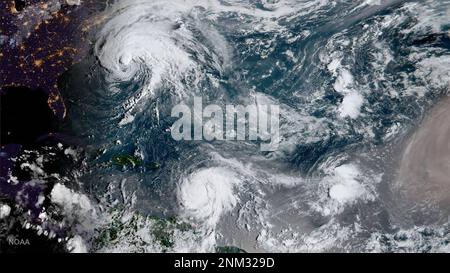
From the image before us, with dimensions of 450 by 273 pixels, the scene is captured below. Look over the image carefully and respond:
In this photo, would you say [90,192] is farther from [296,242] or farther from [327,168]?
[327,168]

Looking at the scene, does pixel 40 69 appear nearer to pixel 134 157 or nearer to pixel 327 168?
pixel 134 157

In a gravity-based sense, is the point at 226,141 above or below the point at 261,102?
below

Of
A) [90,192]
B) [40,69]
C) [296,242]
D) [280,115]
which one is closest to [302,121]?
[280,115]

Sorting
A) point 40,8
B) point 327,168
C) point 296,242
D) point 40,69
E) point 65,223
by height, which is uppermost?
point 40,8

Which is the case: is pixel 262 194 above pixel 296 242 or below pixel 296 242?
above
